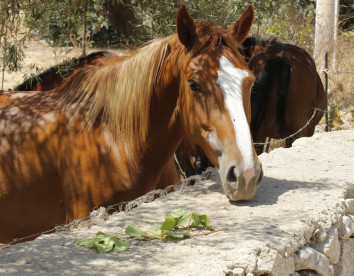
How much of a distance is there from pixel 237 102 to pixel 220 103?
0.34ft

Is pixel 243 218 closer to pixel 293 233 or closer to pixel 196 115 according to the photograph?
pixel 293 233

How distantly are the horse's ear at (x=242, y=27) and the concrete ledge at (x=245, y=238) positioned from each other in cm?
101

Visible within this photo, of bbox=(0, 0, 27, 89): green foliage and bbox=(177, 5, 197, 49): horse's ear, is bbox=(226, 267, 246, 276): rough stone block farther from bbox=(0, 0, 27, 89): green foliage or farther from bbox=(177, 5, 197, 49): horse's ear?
bbox=(0, 0, 27, 89): green foliage

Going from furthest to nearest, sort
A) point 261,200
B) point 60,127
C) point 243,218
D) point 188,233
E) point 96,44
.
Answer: point 96,44 < point 60,127 < point 261,200 < point 243,218 < point 188,233

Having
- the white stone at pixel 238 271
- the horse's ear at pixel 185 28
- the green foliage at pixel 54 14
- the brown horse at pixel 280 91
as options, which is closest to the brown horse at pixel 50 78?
the green foliage at pixel 54 14

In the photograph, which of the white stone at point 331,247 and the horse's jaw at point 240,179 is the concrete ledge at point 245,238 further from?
the horse's jaw at point 240,179

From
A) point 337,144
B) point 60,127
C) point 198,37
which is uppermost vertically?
point 198,37

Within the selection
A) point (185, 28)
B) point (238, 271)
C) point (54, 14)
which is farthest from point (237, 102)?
point (54, 14)

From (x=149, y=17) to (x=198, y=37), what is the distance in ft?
8.88

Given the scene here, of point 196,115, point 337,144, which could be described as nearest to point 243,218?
point 196,115

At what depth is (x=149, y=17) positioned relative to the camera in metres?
6.41

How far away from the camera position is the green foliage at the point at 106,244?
2627mm

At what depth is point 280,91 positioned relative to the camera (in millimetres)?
6789

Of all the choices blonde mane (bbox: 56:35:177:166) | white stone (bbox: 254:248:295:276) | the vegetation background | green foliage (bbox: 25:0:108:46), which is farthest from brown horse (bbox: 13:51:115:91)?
white stone (bbox: 254:248:295:276)
